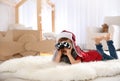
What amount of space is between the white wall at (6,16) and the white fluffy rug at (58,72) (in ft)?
5.23

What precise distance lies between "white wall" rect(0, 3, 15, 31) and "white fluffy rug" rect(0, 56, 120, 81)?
5.23ft

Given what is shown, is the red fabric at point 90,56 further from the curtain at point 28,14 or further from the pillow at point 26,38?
the curtain at point 28,14

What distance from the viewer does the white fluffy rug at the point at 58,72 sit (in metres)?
0.88

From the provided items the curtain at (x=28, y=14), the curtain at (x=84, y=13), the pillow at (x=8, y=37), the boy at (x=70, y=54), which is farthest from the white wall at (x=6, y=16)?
the boy at (x=70, y=54)

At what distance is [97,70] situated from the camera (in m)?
0.96

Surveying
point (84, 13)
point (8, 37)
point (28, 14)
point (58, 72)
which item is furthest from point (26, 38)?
point (84, 13)

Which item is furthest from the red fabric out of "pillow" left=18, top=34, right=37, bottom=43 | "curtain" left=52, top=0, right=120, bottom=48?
"curtain" left=52, top=0, right=120, bottom=48

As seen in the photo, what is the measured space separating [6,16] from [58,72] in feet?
6.47

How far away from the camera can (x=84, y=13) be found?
3857mm

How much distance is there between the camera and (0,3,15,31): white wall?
2561 mm

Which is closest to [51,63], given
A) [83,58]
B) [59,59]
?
[59,59]

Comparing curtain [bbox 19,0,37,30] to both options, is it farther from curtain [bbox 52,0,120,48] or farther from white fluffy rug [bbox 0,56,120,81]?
white fluffy rug [bbox 0,56,120,81]

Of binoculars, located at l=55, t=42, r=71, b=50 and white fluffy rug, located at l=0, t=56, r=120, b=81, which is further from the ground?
binoculars, located at l=55, t=42, r=71, b=50

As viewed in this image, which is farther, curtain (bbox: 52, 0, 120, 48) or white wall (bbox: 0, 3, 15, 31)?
curtain (bbox: 52, 0, 120, 48)
